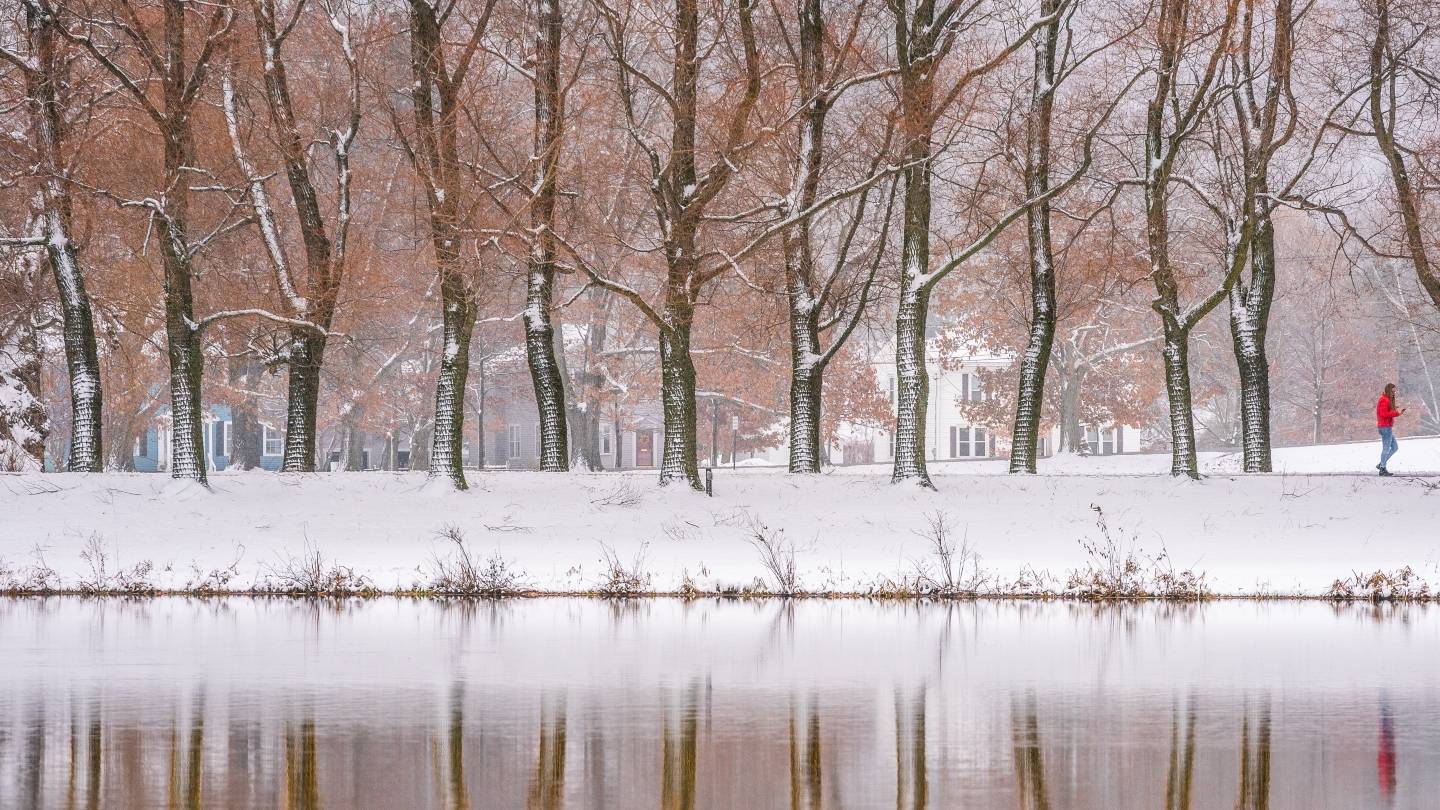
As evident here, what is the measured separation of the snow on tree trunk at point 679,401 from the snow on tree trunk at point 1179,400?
9834 millimetres

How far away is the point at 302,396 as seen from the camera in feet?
121

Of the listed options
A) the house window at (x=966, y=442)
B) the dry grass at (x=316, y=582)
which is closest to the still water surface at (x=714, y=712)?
the dry grass at (x=316, y=582)

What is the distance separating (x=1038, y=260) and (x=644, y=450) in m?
59.8

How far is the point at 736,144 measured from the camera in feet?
104

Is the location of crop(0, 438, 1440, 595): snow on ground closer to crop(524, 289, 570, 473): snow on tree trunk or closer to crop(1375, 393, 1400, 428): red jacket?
crop(1375, 393, 1400, 428): red jacket


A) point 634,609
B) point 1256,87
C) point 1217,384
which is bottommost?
point 634,609

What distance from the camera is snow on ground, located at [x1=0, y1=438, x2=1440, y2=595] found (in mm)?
28938

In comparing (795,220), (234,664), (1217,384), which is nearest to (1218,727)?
(234,664)

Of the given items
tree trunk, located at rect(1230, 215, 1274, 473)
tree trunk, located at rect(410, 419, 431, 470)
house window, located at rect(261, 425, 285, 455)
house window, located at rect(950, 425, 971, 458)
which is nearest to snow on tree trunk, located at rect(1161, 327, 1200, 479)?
tree trunk, located at rect(1230, 215, 1274, 473)

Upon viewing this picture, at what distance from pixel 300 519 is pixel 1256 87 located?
22.2 m

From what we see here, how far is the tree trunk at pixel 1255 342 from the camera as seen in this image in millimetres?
37625

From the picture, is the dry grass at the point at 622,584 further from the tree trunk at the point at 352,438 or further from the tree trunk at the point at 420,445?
the tree trunk at the point at 420,445

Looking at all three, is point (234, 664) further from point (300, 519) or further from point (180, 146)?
point (180, 146)

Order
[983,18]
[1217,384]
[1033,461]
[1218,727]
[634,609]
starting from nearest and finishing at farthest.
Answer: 1. [1218,727]
2. [634,609]
3. [983,18]
4. [1033,461]
5. [1217,384]
